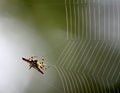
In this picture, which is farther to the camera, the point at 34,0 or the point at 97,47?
the point at 34,0

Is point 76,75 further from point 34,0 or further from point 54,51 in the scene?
point 34,0

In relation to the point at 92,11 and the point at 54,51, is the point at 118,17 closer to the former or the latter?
the point at 92,11

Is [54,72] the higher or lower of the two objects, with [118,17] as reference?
lower

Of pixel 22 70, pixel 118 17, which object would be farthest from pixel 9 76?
pixel 118 17

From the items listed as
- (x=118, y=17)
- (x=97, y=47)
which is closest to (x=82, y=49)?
(x=97, y=47)

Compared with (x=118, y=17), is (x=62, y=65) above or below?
below

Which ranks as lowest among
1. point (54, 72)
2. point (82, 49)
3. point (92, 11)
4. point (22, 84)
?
point (22, 84)
